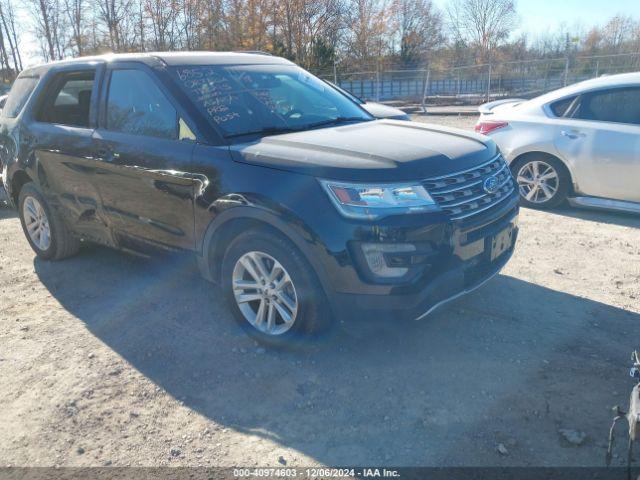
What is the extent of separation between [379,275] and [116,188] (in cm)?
226

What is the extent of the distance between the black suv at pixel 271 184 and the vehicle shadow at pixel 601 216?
275cm

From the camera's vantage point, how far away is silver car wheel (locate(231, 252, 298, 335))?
3.41 m

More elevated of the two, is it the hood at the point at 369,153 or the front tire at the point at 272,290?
the hood at the point at 369,153

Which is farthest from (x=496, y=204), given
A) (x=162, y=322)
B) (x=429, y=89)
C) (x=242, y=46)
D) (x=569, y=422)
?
(x=242, y=46)

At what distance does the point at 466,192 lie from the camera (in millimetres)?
3320

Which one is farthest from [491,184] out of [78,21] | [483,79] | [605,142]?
[78,21]

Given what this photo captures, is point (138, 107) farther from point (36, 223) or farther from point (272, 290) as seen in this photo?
point (36, 223)

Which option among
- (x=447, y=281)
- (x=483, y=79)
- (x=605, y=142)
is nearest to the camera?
(x=447, y=281)

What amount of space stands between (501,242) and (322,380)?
57.1 inches

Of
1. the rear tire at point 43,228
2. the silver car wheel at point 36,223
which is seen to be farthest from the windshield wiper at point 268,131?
the silver car wheel at point 36,223

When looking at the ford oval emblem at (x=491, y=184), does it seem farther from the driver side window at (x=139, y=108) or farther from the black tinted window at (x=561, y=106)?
the black tinted window at (x=561, y=106)

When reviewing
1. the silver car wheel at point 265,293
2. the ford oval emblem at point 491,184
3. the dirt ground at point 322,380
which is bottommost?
the dirt ground at point 322,380

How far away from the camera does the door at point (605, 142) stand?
5.86 metres

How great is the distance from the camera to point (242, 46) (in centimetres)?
3678
